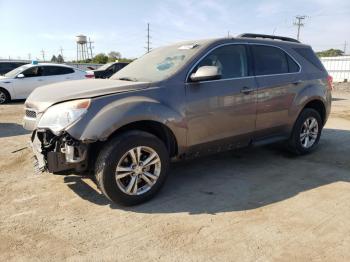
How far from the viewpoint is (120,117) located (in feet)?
12.5

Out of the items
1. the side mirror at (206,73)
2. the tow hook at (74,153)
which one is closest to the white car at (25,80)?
the side mirror at (206,73)

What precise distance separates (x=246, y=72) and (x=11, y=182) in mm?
3412

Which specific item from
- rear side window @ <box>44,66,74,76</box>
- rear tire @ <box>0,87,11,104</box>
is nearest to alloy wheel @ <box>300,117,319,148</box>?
rear side window @ <box>44,66,74,76</box>

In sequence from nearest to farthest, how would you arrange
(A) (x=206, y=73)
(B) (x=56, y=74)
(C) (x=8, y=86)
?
(A) (x=206, y=73)
(C) (x=8, y=86)
(B) (x=56, y=74)

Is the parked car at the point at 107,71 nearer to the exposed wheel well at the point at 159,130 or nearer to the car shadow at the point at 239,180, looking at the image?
the car shadow at the point at 239,180

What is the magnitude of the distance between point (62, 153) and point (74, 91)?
2.32 ft

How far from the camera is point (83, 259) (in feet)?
9.93

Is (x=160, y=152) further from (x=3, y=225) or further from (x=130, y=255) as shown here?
(x=3, y=225)

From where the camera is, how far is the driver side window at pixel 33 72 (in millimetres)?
13805

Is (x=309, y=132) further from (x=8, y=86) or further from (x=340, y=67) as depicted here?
(x=340, y=67)

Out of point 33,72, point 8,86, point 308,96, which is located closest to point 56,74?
point 33,72

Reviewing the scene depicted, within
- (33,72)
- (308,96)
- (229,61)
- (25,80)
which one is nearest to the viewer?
(229,61)

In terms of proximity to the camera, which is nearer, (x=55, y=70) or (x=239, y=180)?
(x=239, y=180)

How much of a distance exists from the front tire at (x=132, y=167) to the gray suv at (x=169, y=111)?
0.01m
